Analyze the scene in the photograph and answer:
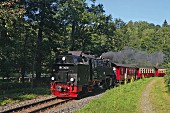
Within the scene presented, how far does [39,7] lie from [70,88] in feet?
52.0

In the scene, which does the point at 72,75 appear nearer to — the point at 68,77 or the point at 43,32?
the point at 68,77

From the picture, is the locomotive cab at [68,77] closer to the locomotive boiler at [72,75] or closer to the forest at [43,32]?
the locomotive boiler at [72,75]

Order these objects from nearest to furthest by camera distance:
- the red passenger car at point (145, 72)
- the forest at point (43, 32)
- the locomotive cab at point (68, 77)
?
the locomotive cab at point (68, 77) < the forest at point (43, 32) < the red passenger car at point (145, 72)

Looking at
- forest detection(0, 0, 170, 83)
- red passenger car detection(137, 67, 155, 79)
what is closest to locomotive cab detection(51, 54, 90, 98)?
forest detection(0, 0, 170, 83)

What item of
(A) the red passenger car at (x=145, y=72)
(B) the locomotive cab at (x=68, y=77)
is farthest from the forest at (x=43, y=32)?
(A) the red passenger car at (x=145, y=72)

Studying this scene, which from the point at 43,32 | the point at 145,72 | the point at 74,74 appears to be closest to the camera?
the point at 74,74

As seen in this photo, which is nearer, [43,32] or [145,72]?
[43,32]

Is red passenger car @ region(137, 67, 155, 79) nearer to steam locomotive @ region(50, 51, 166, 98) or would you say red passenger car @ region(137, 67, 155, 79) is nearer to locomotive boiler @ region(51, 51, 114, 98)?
steam locomotive @ region(50, 51, 166, 98)

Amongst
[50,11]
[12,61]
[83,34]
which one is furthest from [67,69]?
[83,34]

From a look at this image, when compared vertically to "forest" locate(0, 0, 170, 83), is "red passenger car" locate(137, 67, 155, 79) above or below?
below

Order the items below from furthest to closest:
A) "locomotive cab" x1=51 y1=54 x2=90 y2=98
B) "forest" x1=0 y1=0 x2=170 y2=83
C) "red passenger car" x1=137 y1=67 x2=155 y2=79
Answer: "red passenger car" x1=137 y1=67 x2=155 y2=79 < "forest" x1=0 y1=0 x2=170 y2=83 < "locomotive cab" x1=51 y1=54 x2=90 y2=98

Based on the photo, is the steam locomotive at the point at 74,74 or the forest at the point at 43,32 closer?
the steam locomotive at the point at 74,74

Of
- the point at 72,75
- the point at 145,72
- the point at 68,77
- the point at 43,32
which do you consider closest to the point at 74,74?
the point at 72,75

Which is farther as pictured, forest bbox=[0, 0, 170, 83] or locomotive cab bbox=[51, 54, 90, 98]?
forest bbox=[0, 0, 170, 83]
